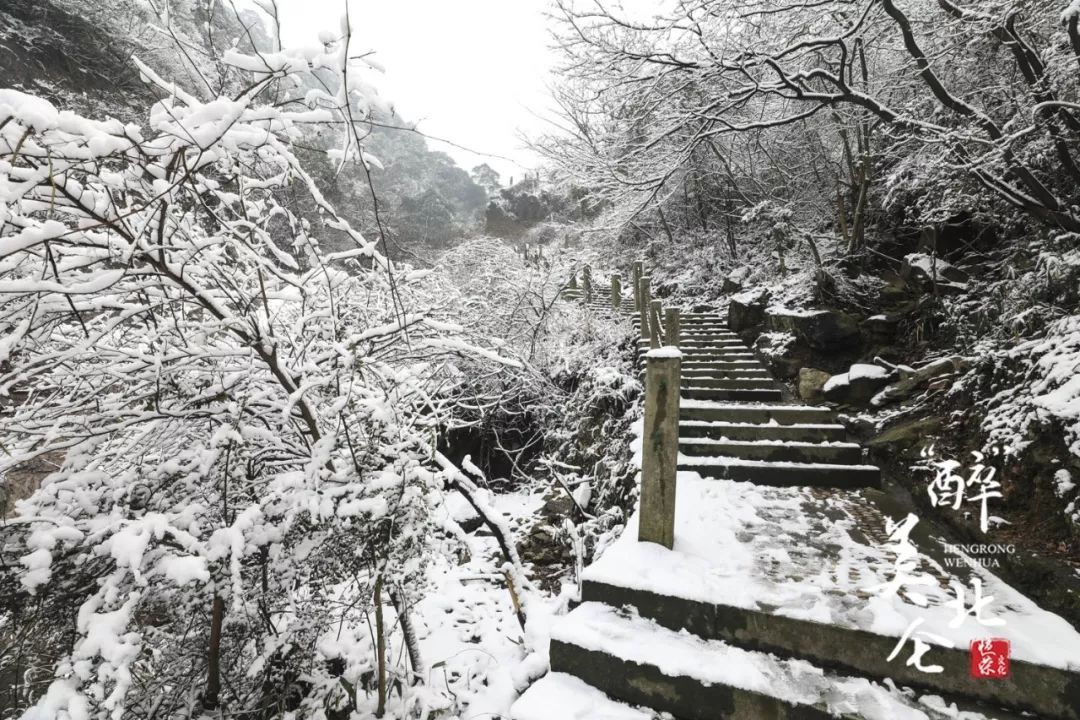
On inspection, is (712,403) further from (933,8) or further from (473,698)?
(933,8)

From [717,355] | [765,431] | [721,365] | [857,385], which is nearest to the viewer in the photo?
[765,431]

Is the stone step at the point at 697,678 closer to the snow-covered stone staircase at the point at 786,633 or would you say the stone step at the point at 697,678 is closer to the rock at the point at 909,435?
the snow-covered stone staircase at the point at 786,633

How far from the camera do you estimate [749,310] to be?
25.6ft

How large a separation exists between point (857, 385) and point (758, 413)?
141 centimetres

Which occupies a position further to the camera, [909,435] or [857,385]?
[857,385]

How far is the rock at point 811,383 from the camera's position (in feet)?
16.7

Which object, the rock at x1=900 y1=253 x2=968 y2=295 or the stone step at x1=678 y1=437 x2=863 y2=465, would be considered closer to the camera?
the stone step at x1=678 y1=437 x2=863 y2=465

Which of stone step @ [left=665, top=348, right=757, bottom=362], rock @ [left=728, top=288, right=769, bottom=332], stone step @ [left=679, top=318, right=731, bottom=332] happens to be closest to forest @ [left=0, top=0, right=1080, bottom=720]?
stone step @ [left=665, top=348, right=757, bottom=362]

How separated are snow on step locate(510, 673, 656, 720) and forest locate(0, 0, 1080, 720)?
0.02 meters

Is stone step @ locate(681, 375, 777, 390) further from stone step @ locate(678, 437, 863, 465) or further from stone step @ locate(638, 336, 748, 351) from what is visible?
stone step @ locate(638, 336, 748, 351)

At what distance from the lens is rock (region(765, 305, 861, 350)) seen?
558 centimetres

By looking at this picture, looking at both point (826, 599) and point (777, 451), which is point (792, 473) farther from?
point (826, 599)

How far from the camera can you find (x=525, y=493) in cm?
734

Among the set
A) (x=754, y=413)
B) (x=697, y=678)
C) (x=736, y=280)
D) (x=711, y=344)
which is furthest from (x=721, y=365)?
(x=736, y=280)
